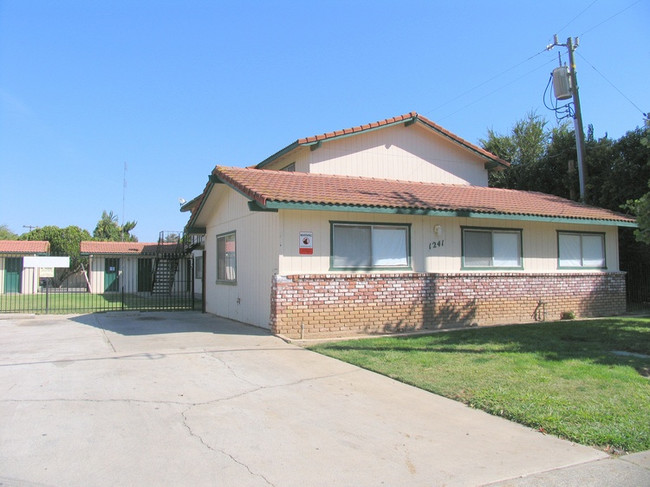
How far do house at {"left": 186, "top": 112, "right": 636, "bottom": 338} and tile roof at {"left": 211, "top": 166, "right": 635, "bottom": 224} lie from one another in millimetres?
56

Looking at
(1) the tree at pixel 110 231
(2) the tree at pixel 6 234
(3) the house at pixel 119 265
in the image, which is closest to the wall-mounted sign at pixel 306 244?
(3) the house at pixel 119 265

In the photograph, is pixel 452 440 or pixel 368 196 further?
pixel 368 196

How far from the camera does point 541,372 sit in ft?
24.4

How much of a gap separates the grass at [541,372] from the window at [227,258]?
17.3 ft

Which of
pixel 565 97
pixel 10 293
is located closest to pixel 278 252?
pixel 565 97

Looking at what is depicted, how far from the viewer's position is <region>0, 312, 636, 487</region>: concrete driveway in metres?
4.12

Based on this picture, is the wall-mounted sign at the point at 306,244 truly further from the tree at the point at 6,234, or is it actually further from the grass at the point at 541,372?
the tree at the point at 6,234

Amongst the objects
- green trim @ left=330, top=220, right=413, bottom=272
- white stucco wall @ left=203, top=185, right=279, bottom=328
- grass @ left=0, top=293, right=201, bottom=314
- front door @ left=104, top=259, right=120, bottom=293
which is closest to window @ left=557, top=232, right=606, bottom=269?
green trim @ left=330, top=220, right=413, bottom=272

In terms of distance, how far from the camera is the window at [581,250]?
14.8 metres

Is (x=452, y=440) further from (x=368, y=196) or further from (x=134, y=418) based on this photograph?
(x=368, y=196)

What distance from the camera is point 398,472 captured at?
4176 millimetres

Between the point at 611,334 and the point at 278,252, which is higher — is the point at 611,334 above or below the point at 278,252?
below

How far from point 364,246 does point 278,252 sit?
2138mm

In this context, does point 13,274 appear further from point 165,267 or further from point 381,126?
point 381,126
